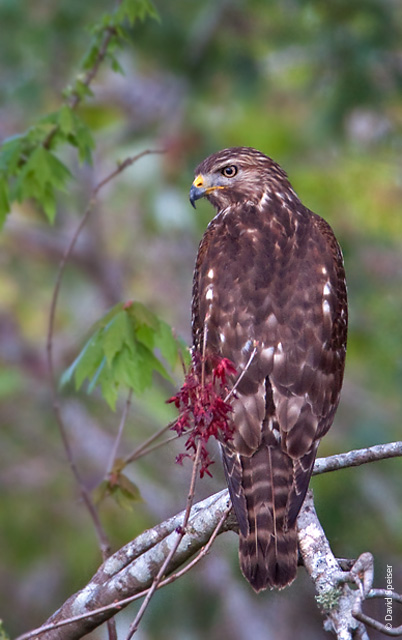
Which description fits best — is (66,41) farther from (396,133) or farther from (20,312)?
(20,312)

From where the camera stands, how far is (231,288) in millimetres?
4734

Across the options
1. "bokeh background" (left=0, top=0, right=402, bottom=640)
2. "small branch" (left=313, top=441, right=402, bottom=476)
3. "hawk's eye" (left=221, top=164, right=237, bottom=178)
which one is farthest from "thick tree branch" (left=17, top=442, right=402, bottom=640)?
"bokeh background" (left=0, top=0, right=402, bottom=640)

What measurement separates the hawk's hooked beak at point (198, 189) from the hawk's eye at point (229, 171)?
121 mm

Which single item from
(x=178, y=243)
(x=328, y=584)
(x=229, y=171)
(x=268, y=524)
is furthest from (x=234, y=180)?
(x=178, y=243)

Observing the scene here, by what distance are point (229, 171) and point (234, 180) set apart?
0.07 m

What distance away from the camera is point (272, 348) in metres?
4.51

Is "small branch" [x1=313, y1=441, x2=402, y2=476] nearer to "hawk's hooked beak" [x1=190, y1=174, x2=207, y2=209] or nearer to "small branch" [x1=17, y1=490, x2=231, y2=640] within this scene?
"small branch" [x1=17, y1=490, x2=231, y2=640]

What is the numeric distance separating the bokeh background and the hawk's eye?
7.14ft

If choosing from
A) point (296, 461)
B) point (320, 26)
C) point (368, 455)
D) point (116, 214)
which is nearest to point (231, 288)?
point (296, 461)

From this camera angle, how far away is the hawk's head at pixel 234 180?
5641 mm

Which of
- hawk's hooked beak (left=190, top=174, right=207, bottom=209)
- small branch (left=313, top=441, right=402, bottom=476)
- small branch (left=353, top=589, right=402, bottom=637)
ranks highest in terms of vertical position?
hawk's hooked beak (left=190, top=174, right=207, bottom=209)

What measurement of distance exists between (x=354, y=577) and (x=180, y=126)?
23.5ft

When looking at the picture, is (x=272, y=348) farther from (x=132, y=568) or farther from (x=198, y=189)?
(x=198, y=189)

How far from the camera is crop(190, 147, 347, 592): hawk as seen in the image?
4199 mm
